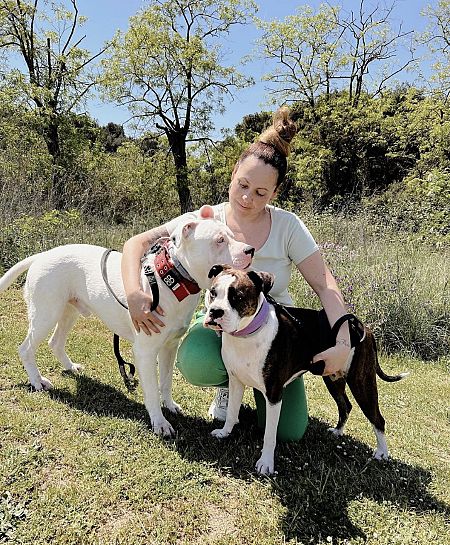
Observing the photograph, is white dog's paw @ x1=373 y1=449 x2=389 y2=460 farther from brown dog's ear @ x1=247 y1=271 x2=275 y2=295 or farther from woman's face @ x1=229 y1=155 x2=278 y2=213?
woman's face @ x1=229 y1=155 x2=278 y2=213

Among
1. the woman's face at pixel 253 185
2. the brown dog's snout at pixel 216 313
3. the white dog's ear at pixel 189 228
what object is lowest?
the brown dog's snout at pixel 216 313

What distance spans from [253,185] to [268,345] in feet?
3.19

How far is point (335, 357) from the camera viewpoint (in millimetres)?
2652

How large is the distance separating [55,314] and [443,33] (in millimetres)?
18197

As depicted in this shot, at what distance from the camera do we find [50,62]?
1385 cm

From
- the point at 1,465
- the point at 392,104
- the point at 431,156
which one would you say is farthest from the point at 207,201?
the point at 1,465

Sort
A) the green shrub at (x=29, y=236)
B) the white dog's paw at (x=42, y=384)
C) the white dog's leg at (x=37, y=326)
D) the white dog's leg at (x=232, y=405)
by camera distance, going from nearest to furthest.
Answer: the white dog's leg at (x=232, y=405)
the white dog's leg at (x=37, y=326)
the white dog's paw at (x=42, y=384)
the green shrub at (x=29, y=236)

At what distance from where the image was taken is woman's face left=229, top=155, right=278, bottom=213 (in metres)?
2.81

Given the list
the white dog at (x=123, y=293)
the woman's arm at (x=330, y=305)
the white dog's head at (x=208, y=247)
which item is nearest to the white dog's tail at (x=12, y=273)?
the white dog at (x=123, y=293)

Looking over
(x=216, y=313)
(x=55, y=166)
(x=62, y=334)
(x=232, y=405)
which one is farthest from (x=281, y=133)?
(x=55, y=166)

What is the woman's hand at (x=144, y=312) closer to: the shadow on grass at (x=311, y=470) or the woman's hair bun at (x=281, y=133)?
the shadow on grass at (x=311, y=470)

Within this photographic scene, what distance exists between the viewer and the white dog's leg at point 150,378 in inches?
117

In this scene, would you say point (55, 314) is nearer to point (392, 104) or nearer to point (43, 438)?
point (43, 438)

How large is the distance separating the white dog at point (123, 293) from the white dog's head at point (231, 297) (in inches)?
5.9
